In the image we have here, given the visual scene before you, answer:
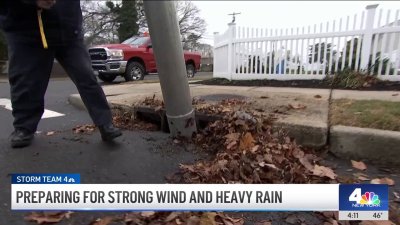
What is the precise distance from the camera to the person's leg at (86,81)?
235 centimetres

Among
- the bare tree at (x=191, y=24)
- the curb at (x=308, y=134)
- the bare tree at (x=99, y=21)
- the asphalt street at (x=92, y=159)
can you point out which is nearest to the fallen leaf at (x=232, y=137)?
the asphalt street at (x=92, y=159)

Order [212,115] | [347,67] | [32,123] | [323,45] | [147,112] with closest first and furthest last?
1. [32,123]
2. [212,115]
3. [147,112]
4. [347,67]
5. [323,45]

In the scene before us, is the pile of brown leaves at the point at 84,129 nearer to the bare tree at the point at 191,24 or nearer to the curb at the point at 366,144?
the curb at the point at 366,144

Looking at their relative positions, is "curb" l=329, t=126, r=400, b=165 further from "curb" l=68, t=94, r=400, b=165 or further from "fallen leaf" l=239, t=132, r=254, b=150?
"fallen leaf" l=239, t=132, r=254, b=150

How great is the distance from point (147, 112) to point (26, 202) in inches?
68.2

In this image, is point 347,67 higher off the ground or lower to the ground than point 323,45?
lower

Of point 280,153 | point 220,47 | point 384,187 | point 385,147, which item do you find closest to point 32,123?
point 280,153

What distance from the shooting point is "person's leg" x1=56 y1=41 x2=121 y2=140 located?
2.35 m

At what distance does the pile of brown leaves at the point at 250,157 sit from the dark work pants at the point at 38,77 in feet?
2.83

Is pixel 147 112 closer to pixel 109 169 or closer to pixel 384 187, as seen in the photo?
pixel 109 169

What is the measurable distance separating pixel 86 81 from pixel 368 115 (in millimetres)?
2365

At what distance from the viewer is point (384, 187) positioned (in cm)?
161

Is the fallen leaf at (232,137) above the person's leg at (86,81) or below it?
below

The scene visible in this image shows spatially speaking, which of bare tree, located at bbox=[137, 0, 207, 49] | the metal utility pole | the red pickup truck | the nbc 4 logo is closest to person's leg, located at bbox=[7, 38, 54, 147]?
the metal utility pole
